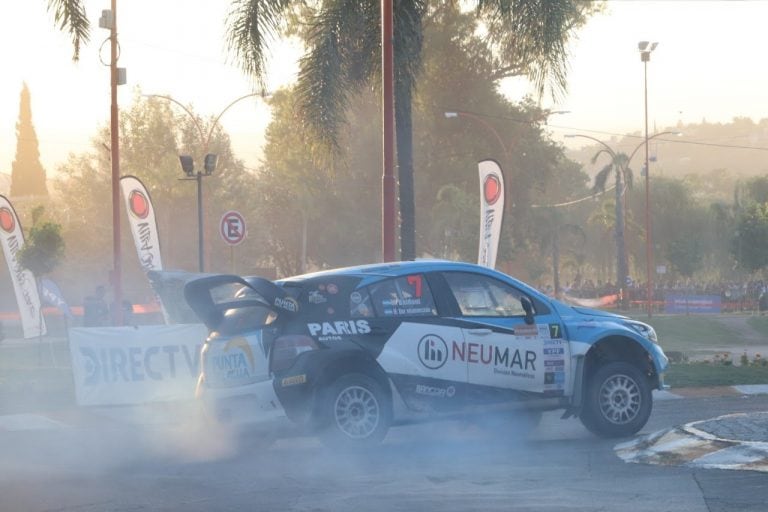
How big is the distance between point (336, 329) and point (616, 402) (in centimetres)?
281

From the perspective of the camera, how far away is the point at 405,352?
1011 cm

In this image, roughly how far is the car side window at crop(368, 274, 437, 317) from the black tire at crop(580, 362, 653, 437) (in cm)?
176

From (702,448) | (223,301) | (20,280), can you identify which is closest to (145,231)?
(20,280)

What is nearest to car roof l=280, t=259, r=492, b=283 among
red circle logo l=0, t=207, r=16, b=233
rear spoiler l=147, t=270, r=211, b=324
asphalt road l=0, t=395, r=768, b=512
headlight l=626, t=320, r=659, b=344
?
asphalt road l=0, t=395, r=768, b=512

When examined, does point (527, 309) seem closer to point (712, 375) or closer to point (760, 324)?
point (712, 375)

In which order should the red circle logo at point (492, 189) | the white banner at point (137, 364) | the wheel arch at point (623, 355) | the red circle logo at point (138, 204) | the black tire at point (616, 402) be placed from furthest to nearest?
the red circle logo at point (138, 204) → the red circle logo at point (492, 189) → the white banner at point (137, 364) → the wheel arch at point (623, 355) → the black tire at point (616, 402)

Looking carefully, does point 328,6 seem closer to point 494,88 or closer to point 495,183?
point 495,183

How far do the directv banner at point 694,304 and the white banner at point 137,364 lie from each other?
39.0 metres

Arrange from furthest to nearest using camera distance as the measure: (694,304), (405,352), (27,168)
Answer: (27,168) → (694,304) → (405,352)

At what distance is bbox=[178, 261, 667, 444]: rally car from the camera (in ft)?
32.1

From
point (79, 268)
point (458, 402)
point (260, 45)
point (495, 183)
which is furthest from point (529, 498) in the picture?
point (79, 268)

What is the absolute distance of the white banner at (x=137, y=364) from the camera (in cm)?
1405

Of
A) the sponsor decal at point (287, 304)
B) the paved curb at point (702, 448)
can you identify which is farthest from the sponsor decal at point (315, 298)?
the paved curb at point (702, 448)

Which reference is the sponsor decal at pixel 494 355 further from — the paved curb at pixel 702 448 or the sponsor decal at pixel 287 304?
the sponsor decal at pixel 287 304
